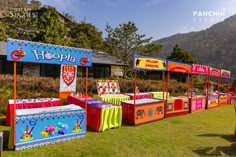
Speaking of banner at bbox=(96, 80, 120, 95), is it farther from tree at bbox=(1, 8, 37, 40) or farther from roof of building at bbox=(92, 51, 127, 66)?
tree at bbox=(1, 8, 37, 40)

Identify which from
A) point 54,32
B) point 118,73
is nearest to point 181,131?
point 54,32

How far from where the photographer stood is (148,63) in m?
8.33

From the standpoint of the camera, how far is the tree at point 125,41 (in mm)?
28547

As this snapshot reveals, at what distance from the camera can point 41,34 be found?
2342 cm

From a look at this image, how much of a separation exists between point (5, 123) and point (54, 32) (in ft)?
59.9

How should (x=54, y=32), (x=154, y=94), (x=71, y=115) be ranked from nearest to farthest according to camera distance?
(x=71, y=115) < (x=154, y=94) < (x=54, y=32)

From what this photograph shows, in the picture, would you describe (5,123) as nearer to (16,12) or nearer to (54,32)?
(54,32)

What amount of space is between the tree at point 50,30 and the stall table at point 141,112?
1787 cm

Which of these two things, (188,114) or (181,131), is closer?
(181,131)

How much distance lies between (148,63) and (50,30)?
61.3 feet

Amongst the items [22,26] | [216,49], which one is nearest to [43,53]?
[22,26]

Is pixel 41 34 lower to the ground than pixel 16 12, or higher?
lower

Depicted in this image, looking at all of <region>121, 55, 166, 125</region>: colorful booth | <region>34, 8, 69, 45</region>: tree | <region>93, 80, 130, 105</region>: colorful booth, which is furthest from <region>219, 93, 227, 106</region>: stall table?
<region>34, 8, 69, 45</region>: tree

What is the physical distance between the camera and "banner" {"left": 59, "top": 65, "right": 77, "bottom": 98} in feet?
31.0
